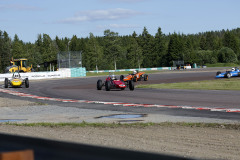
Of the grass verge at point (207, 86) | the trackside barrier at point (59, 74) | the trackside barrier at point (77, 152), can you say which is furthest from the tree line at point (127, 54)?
the trackside barrier at point (77, 152)

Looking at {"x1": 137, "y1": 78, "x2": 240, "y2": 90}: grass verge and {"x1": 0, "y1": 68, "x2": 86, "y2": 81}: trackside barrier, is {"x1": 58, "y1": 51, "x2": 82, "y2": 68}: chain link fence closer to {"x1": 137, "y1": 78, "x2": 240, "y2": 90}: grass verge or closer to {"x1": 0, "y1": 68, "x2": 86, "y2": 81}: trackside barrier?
{"x1": 0, "y1": 68, "x2": 86, "y2": 81}: trackside barrier

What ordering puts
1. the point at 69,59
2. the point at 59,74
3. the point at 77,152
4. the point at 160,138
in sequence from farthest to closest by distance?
the point at 59,74
the point at 69,59
the point at 160,138
the point at 77,152

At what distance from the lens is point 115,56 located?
10631 cm

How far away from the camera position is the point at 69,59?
5175 cm

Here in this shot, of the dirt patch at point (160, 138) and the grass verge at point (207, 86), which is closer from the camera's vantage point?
the dirt patch at point (160, 138)

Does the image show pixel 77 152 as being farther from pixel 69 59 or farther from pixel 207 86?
pixel 69 59

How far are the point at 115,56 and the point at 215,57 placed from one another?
1745 inches

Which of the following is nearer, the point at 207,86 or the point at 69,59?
the point at 207,86

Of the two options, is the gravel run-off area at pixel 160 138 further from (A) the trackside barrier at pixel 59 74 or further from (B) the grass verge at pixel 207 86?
(A) the trackside barrier at pixel 59 74

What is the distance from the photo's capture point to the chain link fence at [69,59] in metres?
51.5

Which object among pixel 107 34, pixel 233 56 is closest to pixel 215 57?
pixel 233 56

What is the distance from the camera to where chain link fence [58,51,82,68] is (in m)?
51.5

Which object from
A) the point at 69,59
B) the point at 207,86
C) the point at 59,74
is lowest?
the point at 207,86

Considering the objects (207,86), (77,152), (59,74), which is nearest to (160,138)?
(77,152)
